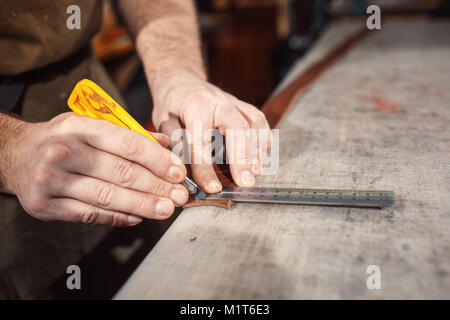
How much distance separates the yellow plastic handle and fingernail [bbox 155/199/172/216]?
14cm

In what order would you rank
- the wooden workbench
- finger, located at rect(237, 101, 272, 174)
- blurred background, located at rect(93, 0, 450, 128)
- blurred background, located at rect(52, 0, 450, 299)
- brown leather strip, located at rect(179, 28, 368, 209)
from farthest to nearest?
blurred background, located at rect(93, 0, 450, 128)
blurred background, located at rect(52, 0, 450, 299)
finger, located at rect(237, 101, 272, 174)
brown leather strip, located at rect(179, 28, 368, 209)
the wooden workbench

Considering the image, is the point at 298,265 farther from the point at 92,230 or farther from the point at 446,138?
the point at 92,230

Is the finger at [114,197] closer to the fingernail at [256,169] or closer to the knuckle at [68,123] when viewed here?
the knuckle at [68,123]

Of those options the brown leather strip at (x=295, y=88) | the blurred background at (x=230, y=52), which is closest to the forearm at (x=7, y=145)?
the blurred background at (x=230, y=52)

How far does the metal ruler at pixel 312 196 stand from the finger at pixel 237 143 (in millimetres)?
39

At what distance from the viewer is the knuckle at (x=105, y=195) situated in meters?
0.63

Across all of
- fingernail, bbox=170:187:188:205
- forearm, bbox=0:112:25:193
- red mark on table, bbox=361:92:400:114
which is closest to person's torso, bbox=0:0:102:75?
forearm, bbox=0:112:25:193

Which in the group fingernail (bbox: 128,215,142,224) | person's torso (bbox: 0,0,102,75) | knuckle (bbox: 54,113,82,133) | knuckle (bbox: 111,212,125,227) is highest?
person's torso (bbox: 0,0,102,75)

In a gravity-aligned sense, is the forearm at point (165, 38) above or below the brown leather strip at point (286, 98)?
above

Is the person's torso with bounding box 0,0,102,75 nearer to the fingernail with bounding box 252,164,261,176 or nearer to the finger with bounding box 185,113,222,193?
the finger with bounding box 185,113,222,193

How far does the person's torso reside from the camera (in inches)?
36.9

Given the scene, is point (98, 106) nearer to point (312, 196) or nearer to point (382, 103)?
point (312, 196)

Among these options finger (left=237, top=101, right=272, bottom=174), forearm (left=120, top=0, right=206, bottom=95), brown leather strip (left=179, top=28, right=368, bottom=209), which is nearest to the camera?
brown leather strip (left=179, top=28, right=368, bottom=209)

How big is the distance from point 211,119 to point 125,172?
29 cm
